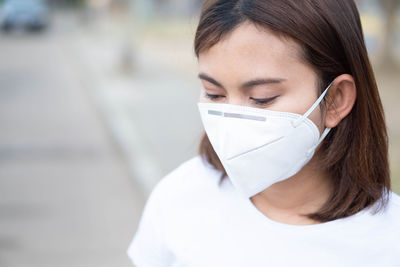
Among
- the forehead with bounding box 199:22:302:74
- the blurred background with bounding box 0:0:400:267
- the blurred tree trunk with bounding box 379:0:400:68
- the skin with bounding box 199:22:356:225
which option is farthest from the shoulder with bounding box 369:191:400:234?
the blurred tree trunk with bounding box 379:0:400:68

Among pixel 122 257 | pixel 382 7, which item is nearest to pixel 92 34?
pixel 382 7

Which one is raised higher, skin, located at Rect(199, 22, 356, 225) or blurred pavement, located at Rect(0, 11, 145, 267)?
skin, located at Rect(199, 22, 356, 225)

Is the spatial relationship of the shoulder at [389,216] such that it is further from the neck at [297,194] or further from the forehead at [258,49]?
the forehead at [258,49]

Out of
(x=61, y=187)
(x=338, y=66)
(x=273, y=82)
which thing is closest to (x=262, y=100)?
(x=273, y=82)

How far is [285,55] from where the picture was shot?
1.50 meters

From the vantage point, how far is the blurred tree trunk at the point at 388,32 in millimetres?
12492

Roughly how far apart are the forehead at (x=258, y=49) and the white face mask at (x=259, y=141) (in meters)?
0.13

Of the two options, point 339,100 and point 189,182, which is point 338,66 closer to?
point 339,100

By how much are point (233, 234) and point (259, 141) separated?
0.93 feet

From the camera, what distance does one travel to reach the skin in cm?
149

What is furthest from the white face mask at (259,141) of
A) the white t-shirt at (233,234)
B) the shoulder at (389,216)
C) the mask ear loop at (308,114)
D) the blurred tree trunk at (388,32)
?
the blurred tree trunk at (388,32)

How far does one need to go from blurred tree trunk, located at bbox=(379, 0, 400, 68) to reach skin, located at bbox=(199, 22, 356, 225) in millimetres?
11511

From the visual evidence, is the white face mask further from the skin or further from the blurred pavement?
Answer: the blurred pavement

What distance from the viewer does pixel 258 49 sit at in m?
1.49
